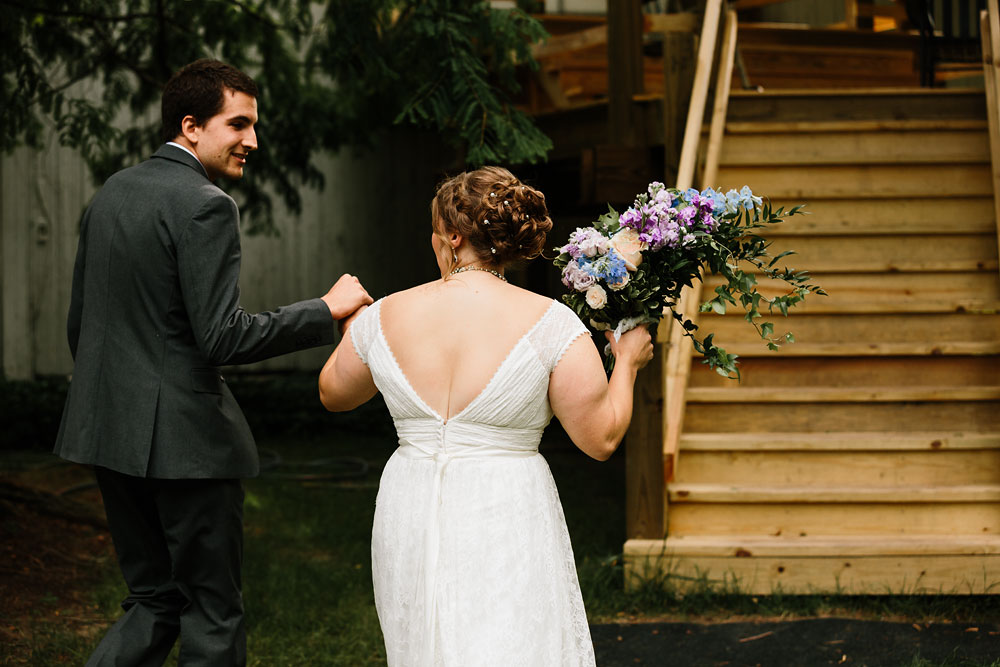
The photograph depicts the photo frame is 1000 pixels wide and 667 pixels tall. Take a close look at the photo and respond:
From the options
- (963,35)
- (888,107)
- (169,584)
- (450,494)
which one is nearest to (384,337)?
(450,494)

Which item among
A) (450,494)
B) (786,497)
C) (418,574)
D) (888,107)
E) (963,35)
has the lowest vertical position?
(786,497)

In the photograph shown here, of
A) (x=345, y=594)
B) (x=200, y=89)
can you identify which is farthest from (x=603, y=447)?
(x=345, y=594)

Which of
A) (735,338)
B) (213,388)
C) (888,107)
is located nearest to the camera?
(213,388)

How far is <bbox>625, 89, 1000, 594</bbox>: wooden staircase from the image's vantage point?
4812 millimetres

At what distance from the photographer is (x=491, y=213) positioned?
2586mm

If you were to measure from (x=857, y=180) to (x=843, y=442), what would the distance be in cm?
218

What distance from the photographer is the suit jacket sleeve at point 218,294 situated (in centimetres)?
293

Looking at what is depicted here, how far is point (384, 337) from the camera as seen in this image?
266 cm

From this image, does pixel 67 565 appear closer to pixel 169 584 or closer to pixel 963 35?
pixel 169 584

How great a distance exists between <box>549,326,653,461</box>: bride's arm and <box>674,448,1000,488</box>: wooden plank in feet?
8.76

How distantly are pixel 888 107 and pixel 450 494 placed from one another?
18.7ft

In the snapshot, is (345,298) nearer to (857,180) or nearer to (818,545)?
(818,545)

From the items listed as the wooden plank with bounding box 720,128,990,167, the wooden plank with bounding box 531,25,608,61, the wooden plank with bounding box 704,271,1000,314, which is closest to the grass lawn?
the wooden plank with bounding box 704,271,1000,314

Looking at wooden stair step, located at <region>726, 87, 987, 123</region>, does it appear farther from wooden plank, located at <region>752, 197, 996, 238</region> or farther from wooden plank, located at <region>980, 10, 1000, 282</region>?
wooden plank, located at <region>752, 197, 996, 238</region>
